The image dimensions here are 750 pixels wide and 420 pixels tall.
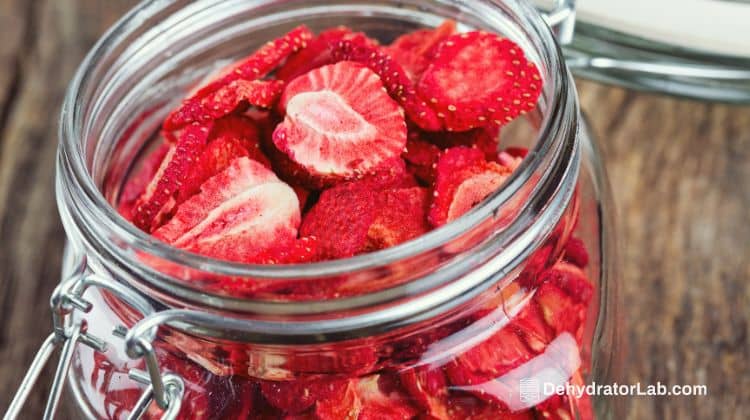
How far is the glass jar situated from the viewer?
0.53 metres

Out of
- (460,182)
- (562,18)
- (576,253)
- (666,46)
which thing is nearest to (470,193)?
(460,182)

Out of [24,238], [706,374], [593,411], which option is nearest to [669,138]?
[706,374]

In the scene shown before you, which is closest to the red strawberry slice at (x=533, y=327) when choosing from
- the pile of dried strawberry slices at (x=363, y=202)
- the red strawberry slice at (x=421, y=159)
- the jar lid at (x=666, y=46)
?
the pile of dried strawberry slices at (x=363, y=202)

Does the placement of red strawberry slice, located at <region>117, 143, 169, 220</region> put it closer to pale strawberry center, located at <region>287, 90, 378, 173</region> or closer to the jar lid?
pale strawberry center, located at <region>287, 90, 378, 173</region>

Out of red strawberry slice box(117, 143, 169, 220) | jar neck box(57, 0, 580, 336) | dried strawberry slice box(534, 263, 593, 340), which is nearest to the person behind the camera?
jar neck box(57, 0, 580, 336)

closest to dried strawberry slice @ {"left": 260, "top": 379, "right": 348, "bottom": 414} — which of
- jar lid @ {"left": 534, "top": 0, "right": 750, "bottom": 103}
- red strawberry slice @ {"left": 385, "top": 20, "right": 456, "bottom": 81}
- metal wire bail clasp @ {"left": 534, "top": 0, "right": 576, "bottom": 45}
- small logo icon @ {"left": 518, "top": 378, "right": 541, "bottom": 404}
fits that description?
small logo icon @ {"left": 518, "top": 378, "right": 541, "bottom": 404}

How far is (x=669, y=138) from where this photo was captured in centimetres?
109

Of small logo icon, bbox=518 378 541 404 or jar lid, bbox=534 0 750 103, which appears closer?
small logo icon, bbox=518 378 541 404

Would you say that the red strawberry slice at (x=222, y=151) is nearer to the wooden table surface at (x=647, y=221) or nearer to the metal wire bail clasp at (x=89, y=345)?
the metal wire bail clasp at (x=89, y=345)

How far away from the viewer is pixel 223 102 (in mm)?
636

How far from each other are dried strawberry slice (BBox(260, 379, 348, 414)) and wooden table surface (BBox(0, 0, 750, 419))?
0.32 m

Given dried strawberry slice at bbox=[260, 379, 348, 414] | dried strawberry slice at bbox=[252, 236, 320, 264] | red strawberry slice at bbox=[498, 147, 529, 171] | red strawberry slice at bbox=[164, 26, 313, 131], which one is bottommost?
dried strawberry slice at bbox=[260, 379, 348, 414]

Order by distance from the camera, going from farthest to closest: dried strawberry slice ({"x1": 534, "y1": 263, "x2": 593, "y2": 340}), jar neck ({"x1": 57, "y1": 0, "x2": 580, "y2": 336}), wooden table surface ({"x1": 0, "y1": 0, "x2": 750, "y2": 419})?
wooden table surface ({"x1": 0, "y1": 0, "x2": 750, "y2": 419}) → dried strawberry slice ({"x1": 534, "y1": 263, "x2": 593, "y2": 340}) → jar neck ({"x1": 57, "y1": 0, "x2": 580, "y2": 336})

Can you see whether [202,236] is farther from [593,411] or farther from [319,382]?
[593,411]
